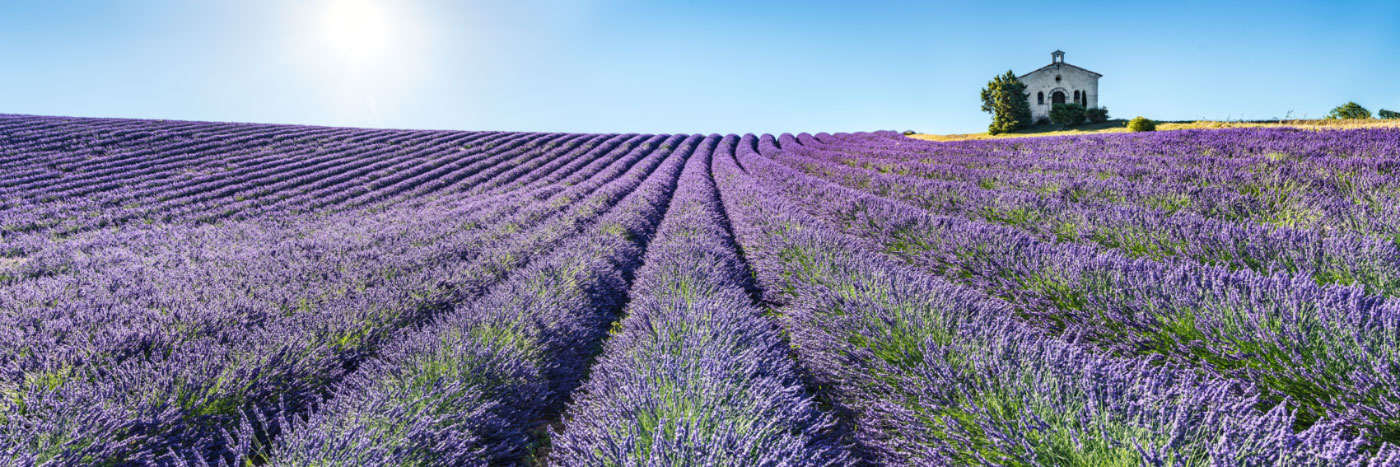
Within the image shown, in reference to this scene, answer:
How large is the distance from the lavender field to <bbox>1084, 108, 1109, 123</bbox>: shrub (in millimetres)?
23836

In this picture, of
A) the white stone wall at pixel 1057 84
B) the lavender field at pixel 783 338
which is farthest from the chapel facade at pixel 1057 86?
the lavender field at pixel 783 338

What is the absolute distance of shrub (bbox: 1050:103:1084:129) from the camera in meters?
25.8

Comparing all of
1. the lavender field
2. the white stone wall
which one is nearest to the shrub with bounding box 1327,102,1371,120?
the white stone wall

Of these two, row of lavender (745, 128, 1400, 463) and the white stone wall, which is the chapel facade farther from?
row of lavender (745, 128, 1400, 463)

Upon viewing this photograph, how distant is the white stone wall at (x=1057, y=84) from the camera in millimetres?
29484

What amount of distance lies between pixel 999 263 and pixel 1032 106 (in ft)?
→ 112

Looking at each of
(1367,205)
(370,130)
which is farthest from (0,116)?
(1367,205)

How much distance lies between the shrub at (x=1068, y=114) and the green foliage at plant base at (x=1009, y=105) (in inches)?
71.4

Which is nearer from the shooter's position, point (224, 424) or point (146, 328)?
point (224, 424)

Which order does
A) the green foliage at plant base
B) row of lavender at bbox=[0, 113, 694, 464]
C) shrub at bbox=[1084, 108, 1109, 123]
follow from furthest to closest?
1. the green foliage at plant base
2. shrub at bbox=[1084, 108, 1109, 123]
3. row of lavender at bbox=[0, 113, 694, 464]

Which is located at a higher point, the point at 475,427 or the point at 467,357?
the point at 467,357

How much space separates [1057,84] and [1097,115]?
544 centimetres

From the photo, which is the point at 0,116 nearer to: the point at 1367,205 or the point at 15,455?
the point at 15,455

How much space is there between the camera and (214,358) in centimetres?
246
